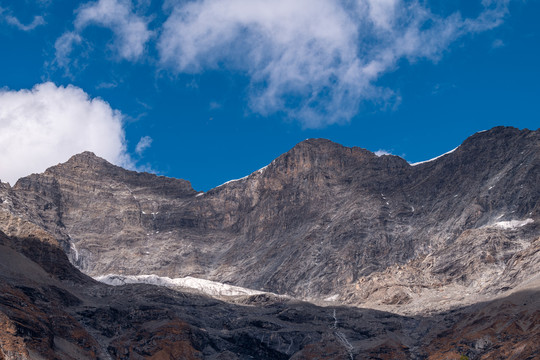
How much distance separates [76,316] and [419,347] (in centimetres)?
7275

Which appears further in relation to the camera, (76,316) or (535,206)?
(535,206)

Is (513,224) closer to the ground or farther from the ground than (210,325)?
farther from the ground

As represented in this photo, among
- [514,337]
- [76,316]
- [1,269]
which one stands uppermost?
[1,269]

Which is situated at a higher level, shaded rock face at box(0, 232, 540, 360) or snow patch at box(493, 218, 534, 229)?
snow patch at box(493, 218, 534, 229)

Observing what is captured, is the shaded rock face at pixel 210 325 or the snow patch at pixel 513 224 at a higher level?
the snow patch at pixel 513 224

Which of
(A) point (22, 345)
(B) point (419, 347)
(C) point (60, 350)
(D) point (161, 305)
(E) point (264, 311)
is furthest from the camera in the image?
(E) point (264, 311)

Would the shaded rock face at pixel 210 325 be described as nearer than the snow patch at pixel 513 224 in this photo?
Yes

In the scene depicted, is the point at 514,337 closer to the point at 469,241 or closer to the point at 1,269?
the point at 469,241

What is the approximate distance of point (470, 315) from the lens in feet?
525

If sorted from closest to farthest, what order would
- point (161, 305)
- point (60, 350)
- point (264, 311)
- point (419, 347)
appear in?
point (60, 350) < point (419, 347) < point (161, 305) < point (264, 311)

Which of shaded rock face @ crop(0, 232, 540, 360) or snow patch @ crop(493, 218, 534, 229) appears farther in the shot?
snow patch @ crop(493, 218, 534, 229)

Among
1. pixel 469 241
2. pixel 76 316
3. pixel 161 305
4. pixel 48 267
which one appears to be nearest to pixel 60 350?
pixel 76 316

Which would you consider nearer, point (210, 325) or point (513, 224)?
point (210, 325)

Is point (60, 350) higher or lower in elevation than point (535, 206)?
lower
